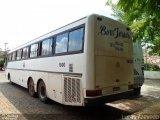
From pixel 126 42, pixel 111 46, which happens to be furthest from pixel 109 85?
pixel 126 42

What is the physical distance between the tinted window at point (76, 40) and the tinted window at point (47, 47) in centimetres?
192

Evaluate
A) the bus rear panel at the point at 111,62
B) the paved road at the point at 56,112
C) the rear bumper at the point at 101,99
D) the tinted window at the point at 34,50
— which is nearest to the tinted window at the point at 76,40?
the bus rear panel at the point at 111,62

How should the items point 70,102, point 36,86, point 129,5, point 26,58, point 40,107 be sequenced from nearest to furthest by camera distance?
point 129,5
point 70,102
point 40,107
point 36,86
point 26,58

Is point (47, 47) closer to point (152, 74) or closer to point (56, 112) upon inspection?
point (56, 112)

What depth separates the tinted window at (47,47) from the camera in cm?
962

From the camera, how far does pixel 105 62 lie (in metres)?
7.35

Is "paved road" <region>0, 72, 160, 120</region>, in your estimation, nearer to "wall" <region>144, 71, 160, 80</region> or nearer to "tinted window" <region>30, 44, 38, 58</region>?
"tinted window" <region>30, 44, 38, 58</region>

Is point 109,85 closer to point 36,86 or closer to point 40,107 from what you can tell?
point 40,107

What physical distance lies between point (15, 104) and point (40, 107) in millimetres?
1285

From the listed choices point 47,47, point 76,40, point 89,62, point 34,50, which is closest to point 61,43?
point 76,40

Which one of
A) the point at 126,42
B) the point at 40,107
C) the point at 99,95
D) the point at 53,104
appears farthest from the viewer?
the point at 53,104

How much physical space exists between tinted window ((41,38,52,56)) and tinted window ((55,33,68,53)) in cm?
77

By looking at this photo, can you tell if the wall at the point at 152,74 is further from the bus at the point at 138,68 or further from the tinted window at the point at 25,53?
the tinted window at the point at 25,53

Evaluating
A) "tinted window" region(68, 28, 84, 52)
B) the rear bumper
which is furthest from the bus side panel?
the rear bumper
